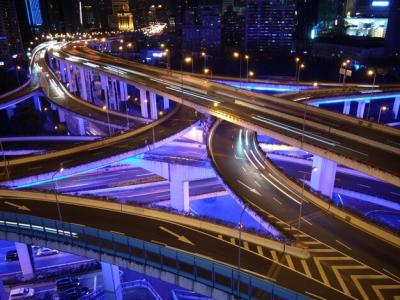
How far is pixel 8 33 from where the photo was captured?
158 metres

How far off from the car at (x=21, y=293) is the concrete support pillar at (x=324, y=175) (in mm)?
31827

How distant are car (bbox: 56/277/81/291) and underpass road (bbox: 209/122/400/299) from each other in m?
18.9

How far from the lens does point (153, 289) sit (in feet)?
124

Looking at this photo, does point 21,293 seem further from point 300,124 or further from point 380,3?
point 380,3

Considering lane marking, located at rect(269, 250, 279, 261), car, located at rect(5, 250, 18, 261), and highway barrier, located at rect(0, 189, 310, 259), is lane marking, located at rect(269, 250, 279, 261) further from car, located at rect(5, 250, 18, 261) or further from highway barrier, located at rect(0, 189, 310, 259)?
car, located at rect(5, 250, 18, 261)

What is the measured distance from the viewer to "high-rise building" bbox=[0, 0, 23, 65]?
486 feet

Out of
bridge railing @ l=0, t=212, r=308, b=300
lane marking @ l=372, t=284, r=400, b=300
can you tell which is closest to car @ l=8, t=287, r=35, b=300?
bridge railing @ l=0, t=212, r=308, b=300

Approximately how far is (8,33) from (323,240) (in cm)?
17037

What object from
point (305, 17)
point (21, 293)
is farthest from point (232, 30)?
point (21, 293)

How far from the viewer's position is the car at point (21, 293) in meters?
35.7

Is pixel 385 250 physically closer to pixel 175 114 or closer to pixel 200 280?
pixel 200 280

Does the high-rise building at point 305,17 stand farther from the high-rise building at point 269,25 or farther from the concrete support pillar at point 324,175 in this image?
the concrete support pillar at point 324,175

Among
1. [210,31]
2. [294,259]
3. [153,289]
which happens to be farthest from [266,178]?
[210,31]

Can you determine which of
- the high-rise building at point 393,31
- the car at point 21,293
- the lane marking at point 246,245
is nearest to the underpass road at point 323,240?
the lane marking at point 246,245
